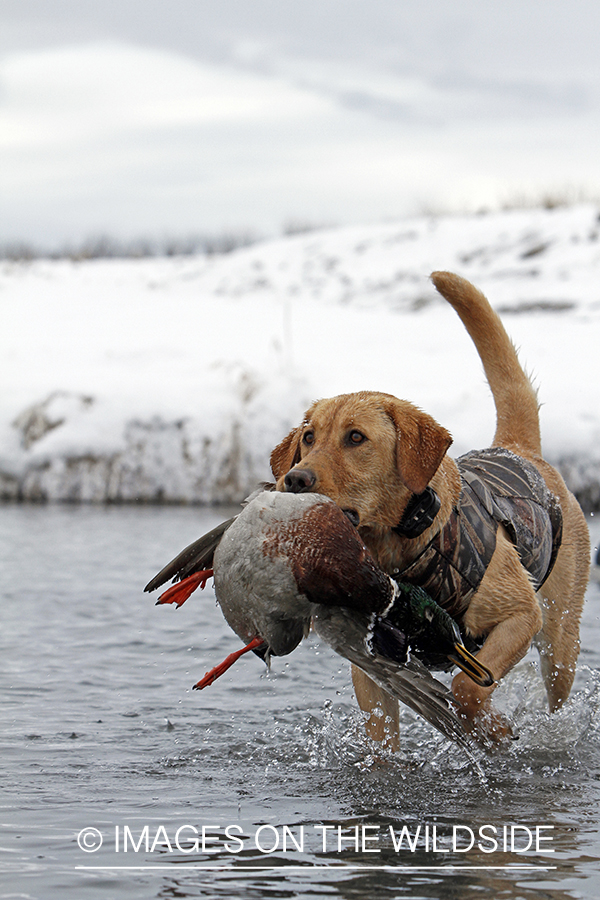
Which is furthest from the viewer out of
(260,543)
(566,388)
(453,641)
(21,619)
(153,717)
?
(566,388)

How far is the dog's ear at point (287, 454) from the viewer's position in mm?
4069

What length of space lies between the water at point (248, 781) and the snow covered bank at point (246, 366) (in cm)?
423

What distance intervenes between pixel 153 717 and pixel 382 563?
1781 mm

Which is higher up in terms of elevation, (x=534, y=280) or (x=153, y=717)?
(x=534, y=280)

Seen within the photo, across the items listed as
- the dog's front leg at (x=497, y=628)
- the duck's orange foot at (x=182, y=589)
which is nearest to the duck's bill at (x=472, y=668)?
the dog's front leg at (x=497, y=628)

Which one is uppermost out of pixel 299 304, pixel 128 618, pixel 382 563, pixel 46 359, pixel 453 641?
pixel 299 304

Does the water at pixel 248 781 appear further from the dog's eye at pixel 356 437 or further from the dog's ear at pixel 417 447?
the dog's eye at pixel 356 437

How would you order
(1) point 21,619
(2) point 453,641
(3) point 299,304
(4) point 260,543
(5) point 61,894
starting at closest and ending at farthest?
(5) point 61,894
(4) point 260,543
(2) point 453,641
(1) point 21,619
(3) point 299,304

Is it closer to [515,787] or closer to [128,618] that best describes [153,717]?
[515,787]

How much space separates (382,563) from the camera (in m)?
3.87

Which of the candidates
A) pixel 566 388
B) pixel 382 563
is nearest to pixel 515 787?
pixel 382 563

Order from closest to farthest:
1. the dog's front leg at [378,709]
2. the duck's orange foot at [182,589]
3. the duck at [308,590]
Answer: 1. the duck at [308,590]
2. the duck's orange foot at [182,589]
3. the dog's front leg at [378,709]

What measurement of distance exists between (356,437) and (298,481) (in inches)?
15.1

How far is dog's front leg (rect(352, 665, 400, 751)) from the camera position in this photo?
438cm
